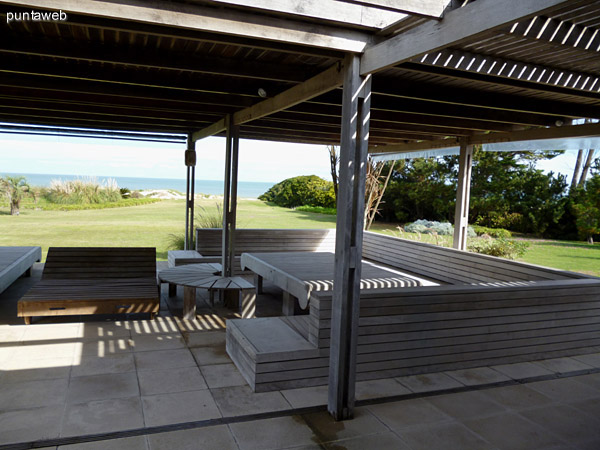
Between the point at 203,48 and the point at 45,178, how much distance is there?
6560 cm

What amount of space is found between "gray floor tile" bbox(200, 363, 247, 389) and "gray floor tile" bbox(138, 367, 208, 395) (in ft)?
0.18

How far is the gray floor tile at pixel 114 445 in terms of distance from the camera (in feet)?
8.74

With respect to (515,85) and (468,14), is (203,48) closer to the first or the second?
(468,14)

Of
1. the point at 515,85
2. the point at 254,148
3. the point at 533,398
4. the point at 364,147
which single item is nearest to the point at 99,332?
the point at 364,147

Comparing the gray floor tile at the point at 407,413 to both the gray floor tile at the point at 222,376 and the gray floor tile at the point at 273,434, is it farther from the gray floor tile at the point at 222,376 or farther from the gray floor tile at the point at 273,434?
the gray floor tile at the point at 222,376

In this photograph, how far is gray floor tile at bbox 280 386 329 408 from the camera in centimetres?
336

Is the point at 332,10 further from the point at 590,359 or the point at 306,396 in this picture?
the point at 590,359

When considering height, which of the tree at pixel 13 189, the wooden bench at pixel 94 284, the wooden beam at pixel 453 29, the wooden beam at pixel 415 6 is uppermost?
the wooden beam at pixel 415 6

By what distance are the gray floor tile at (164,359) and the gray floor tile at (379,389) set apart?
1429mm

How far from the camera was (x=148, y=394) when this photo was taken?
3400mm

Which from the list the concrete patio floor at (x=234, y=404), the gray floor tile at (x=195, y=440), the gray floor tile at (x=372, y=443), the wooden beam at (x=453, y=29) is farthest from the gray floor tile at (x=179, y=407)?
the wooden beam at (x=453, y=29)

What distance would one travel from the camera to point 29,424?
9.50ft

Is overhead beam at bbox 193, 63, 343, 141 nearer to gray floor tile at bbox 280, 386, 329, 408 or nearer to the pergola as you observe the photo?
the pergola

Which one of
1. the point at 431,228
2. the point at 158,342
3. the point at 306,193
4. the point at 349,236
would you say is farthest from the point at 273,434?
the point at 306,193
